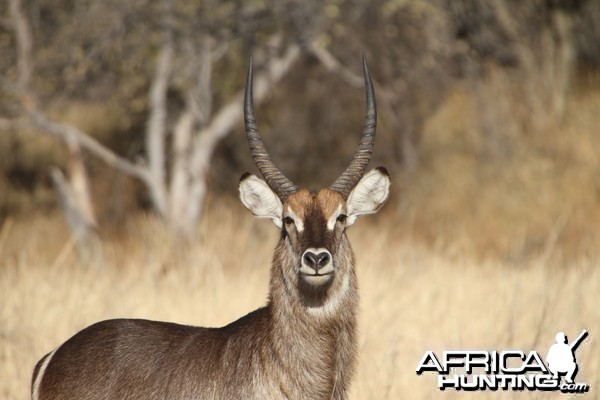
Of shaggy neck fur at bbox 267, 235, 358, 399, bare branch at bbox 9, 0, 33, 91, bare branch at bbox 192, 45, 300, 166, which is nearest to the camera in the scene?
shaggy neck fur at bbox 267, 235, 358, 399

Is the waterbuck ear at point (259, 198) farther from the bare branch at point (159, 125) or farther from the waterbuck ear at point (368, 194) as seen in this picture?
the bare branch at point (159, 125)

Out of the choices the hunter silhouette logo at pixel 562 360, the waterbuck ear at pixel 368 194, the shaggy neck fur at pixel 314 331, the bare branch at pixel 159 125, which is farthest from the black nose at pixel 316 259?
the bare branch at pixel 159 125

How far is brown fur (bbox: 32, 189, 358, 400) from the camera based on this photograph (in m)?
4.66

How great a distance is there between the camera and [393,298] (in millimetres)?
8781

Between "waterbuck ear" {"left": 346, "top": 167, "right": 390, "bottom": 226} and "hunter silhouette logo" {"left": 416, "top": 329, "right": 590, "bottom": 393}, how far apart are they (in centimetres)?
154

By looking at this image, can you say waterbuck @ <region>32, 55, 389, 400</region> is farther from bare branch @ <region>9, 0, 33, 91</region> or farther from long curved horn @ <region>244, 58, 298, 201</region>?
bare branch @ <region>9, 0, 33, 91</region>

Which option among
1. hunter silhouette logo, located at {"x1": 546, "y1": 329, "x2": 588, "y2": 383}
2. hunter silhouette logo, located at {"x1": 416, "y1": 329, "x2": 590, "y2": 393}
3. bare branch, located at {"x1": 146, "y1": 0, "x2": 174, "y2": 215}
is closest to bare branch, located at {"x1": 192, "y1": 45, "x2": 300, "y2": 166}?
bare branch, located at {"x1": 146, "y1": 0, "x2": 174, "y2": 215}

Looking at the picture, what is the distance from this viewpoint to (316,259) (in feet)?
14.6

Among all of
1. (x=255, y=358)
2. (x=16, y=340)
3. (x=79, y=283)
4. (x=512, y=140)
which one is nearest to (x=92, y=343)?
(x=255, y=358)

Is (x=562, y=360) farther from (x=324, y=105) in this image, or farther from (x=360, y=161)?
(x=324, y=105)

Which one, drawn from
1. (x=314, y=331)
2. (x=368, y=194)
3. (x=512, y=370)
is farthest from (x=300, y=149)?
(x=314, y=331)

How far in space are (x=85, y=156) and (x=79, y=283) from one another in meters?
8.12

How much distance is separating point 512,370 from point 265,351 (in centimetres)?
221

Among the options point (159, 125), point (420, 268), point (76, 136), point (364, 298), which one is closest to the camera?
point (364, 298)
